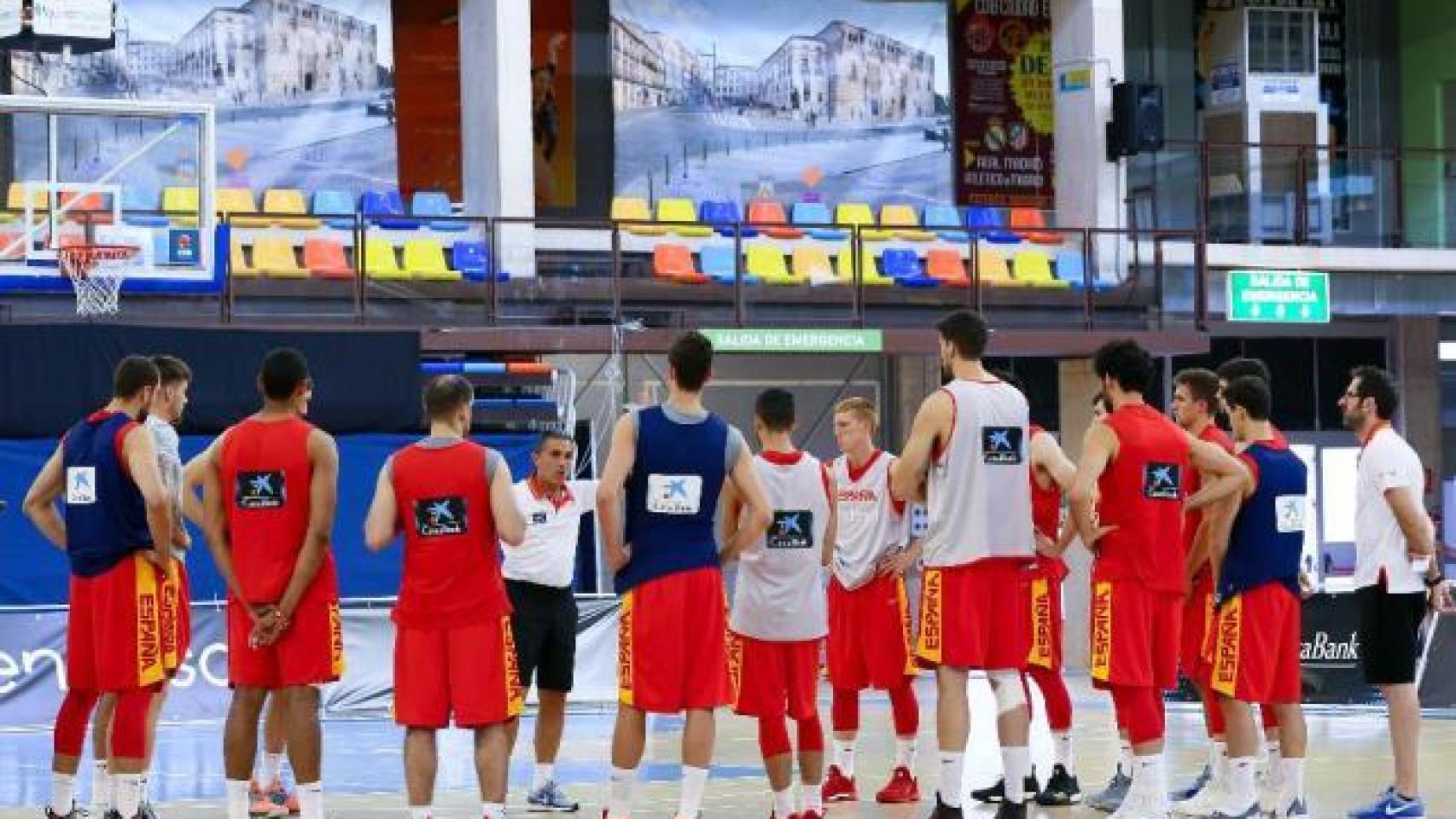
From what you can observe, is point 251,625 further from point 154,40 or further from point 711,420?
point 154,40

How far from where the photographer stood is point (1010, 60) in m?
36.8

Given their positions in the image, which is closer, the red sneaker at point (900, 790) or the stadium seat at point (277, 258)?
the red sneaker at point (900, 790)

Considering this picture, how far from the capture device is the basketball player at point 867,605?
13875 mm

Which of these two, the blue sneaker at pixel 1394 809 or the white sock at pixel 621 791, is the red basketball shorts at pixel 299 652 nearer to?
the white sock at pixel 621 791

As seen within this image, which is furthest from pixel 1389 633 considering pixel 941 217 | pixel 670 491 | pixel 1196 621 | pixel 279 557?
pixel 941 217

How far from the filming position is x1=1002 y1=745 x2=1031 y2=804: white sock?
39.3 feet

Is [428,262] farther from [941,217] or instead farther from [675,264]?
[941,217]

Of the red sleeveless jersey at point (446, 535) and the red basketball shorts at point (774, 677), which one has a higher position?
the red sleeveless jersey at point (446, 535)

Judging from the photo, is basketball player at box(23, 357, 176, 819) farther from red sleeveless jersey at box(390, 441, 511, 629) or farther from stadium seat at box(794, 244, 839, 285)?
stadium seat at box(794, 244, 839, 285)

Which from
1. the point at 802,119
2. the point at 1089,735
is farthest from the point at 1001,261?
the point at 1089,735

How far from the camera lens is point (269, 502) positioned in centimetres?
1155

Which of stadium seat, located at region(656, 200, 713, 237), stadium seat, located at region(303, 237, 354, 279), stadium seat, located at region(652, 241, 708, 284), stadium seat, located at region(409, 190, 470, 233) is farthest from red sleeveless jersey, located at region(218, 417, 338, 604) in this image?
stadium seat, located at region(656, 200, 713, 237)

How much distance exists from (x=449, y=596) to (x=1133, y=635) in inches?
126

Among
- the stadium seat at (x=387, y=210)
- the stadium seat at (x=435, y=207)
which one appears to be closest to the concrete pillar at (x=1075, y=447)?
the stadium seat at (x=435, y=207)
